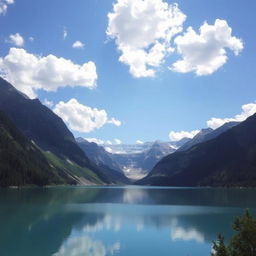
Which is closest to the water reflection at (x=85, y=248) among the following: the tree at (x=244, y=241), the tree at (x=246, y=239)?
the tree at (x=244, y=241)

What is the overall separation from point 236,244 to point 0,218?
6562cm

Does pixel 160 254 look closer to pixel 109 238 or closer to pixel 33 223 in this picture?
pixel 109 238

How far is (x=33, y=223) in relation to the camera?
7094cm

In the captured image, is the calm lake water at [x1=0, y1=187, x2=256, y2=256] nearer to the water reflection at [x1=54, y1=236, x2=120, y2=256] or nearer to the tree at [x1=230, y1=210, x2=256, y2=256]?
the water reflection at [x1=54, y1=236, x2=120, y2=256]

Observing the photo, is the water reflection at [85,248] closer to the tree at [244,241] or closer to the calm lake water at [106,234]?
the calm lake water at [106,234]

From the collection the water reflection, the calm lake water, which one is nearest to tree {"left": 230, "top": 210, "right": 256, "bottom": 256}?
the calm lake water

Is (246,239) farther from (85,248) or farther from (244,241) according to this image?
(85,248)

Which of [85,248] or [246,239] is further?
[85,248]

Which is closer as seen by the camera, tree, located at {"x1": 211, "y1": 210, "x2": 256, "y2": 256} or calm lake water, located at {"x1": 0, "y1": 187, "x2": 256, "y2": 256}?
tree, located at {"x1": 211, "y1": 210, "x2": 256, "y2": 256}

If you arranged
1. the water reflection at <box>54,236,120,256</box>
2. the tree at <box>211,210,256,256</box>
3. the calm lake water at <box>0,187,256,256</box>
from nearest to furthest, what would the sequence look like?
the tree at <box>211,210,256,256</box> < the water reflection at <box>54,236,120,256</box> < the calm lake water at <box>0,187,256,256</box>

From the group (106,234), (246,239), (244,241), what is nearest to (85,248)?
(106,234)

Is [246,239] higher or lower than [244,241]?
higher

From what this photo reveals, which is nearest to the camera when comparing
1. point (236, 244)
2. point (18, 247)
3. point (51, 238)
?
point (236, 244)

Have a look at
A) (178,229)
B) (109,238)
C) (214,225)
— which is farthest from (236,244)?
(214,225)
